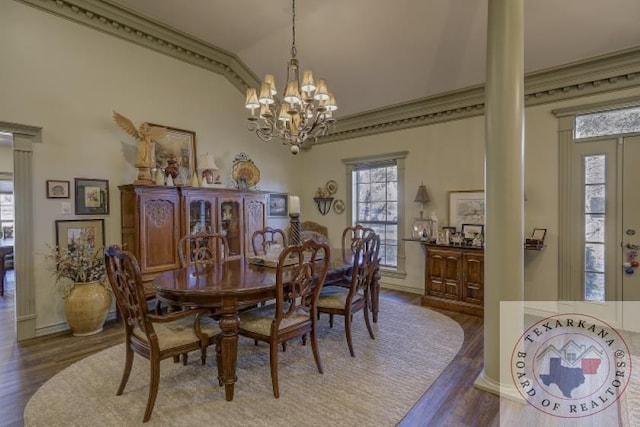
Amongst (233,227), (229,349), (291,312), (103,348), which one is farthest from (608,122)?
(103,348)

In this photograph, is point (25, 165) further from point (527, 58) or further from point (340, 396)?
point (527, 58)

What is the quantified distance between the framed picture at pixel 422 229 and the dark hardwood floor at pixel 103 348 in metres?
1.24

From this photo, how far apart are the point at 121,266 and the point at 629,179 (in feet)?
15.5

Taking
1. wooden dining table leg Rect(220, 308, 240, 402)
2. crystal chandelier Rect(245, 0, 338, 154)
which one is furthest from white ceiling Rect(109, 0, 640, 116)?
wooden dining table leg Rect(220, 308, 240, 402)

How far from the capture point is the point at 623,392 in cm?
226

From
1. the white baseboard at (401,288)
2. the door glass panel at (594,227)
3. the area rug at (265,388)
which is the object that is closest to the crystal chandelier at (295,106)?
the area rug at (265,388)

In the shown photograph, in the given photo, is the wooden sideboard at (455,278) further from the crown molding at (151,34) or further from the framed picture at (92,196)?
the framed picture at (92,196)

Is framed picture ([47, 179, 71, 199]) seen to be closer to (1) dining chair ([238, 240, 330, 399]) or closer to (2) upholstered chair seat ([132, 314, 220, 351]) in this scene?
Answer: (2) upholstered chair seat ([132, 314, 220, 351])

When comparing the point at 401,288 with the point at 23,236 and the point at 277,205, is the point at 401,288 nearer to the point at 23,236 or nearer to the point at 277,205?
the point at 277,205

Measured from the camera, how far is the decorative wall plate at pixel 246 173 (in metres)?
5.00

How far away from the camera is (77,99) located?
354 cm

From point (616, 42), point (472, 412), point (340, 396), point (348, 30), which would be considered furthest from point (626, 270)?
point (348, 30)

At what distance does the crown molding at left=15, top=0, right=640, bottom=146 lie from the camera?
3.39m

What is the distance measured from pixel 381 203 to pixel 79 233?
4223 mm
